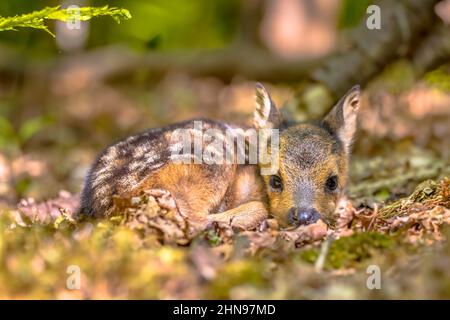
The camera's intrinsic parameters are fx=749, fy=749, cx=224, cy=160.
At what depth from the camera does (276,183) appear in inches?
304

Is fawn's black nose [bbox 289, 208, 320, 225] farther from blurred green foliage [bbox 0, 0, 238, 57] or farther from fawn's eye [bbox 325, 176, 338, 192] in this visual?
blurred green foliage [bbox 0, 0, 238, 57]

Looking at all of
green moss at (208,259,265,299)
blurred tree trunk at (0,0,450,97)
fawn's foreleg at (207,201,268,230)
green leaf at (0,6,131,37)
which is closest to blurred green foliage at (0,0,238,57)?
blurred tree trunk at (0,0,450,97)

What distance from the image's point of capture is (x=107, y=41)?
84.7ft

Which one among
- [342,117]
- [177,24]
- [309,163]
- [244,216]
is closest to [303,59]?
[177,24]

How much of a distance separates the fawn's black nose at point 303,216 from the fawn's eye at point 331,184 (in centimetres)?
69

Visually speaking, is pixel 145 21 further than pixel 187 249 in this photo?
Yes

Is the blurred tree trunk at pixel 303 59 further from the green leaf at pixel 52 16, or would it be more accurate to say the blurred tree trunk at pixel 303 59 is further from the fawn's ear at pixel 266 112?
the green leaf at pixel 52 16

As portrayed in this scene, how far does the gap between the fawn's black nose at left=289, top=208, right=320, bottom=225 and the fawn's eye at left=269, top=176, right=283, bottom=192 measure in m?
0.53

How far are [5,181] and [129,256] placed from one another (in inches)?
233

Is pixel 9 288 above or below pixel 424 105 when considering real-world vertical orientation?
below

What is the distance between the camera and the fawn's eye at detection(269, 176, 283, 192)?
7672 millimetres

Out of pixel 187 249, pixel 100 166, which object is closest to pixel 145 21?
pixel 100 166

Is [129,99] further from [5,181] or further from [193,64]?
Result: [5,181]
